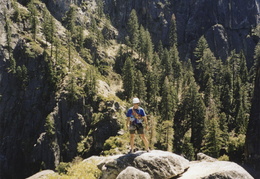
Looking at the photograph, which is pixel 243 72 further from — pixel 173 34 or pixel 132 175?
pixel 132 175

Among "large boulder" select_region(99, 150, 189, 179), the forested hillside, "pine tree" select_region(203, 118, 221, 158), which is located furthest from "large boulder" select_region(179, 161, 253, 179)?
"pine tree" select_region(203, 118, 221, 158)

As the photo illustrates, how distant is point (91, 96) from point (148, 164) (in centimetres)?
6448

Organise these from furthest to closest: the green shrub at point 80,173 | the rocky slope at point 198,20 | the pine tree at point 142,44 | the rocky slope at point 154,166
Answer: the rocky slope at point 198,20 < the pine tree at point 142,44 < the rocky slope at point 154,166 < the green shrub at point 80,173

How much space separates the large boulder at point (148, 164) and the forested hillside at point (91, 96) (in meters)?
36.0

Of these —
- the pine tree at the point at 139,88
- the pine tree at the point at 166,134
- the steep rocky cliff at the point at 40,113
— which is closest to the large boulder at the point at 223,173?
the pine tree at the point at 166,134

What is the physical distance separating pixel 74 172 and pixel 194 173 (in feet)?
23.0

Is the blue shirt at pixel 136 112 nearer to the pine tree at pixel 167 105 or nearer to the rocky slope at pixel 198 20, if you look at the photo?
the pine tree at pixel 167 105

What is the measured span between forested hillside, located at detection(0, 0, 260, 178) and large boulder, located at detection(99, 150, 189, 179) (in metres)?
36.0

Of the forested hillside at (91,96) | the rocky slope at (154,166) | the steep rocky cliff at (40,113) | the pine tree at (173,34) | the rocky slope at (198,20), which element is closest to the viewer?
the rocky slope at (154,166)

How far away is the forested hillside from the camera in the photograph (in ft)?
230

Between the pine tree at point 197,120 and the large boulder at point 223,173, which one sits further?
the pine tree at point 197,120

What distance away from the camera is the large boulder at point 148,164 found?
1486cm

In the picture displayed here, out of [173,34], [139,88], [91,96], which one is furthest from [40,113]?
[173,34]

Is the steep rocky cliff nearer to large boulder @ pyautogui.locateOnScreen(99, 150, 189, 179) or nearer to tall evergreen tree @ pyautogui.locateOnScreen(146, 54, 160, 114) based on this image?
tall evergreen tree @ pyautogui.locateOnScreen(146, 54, 160, 114)
